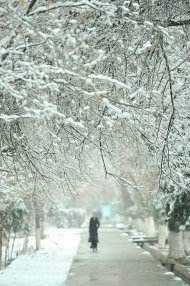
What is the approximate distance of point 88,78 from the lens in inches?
245

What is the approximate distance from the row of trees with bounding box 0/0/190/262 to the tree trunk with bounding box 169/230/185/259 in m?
7.81

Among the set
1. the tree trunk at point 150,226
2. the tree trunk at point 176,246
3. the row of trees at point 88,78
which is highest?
the row of trees at point 88,78

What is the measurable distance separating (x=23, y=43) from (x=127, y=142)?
4164 mm

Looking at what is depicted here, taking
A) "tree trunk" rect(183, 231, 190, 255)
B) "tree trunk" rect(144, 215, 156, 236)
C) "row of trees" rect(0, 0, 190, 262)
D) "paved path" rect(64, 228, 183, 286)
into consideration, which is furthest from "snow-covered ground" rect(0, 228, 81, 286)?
"tree trunk" rect(144, 215, 156, 236)

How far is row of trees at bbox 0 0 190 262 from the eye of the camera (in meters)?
6.10

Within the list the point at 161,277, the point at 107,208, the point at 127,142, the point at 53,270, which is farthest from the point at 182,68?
the point at 107,208

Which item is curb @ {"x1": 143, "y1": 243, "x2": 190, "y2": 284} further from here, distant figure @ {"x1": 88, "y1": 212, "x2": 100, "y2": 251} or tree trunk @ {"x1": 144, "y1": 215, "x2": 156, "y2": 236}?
tree trunk @ {"x1": 144, "y1": 215, "x2": 156, "y2": 236}

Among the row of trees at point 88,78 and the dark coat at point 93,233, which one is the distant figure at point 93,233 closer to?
the dark coat at point 93,233

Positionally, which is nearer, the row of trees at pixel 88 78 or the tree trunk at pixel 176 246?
the row of trees at pixel 88 78

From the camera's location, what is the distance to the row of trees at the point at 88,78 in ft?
20.0

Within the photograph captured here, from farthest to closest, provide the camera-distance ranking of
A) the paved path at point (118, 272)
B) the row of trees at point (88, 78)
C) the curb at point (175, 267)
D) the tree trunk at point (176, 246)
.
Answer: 1. the tree trunk at point (176, 246)
2. the curb at point (175, 267)
3. the paved path at point (118, 272)
4. the row of trees at point (88, 78)

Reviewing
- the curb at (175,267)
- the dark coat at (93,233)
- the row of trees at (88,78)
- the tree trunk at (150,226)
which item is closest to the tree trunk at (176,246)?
the curb at (175,267)

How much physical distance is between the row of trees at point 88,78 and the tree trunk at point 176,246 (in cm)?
781

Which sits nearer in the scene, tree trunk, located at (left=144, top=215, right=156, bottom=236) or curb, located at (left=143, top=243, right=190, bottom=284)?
curb, located at (left=143, top=243, right=190, bottom=284)
